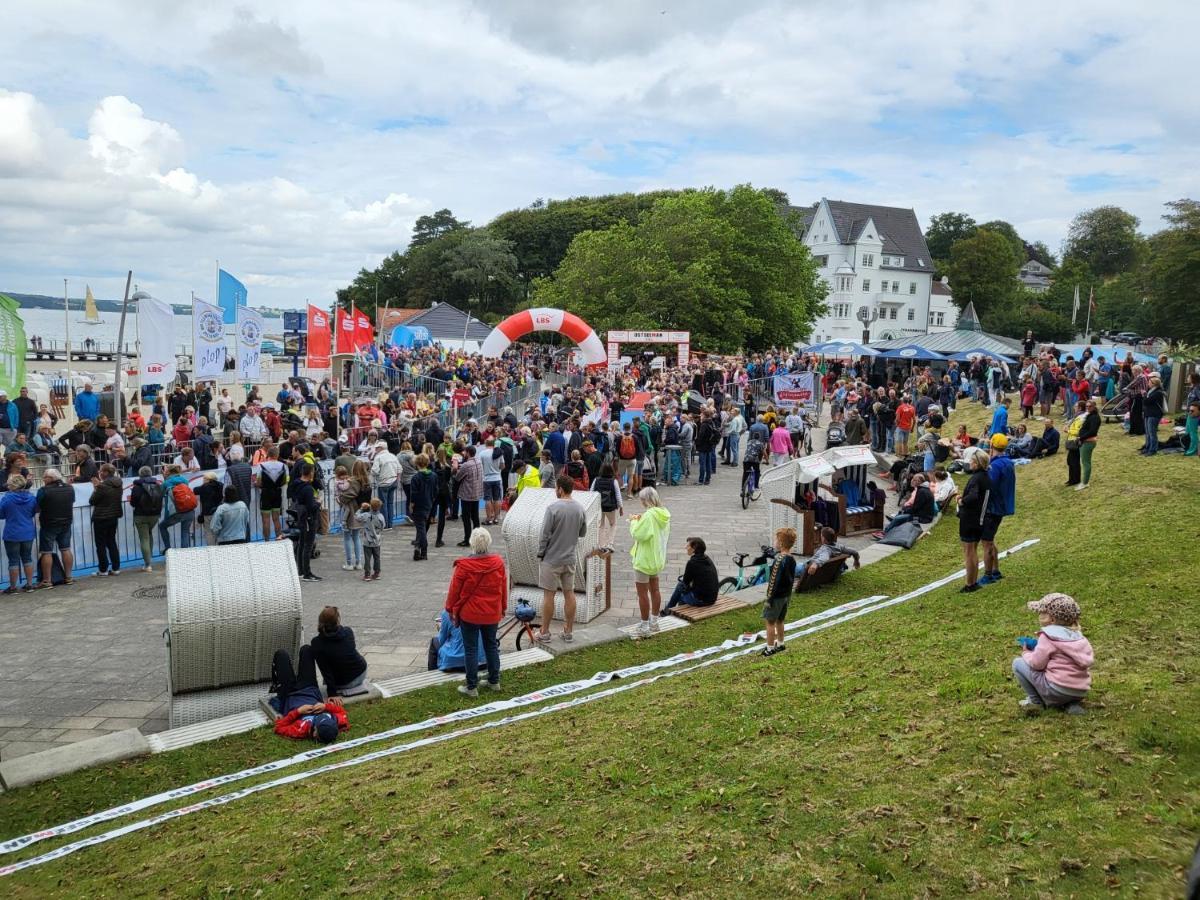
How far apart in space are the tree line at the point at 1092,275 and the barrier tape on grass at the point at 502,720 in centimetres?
4763

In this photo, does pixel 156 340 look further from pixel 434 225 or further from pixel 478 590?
pixel 434 225

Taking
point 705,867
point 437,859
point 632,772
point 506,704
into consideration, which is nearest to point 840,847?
point 705,867

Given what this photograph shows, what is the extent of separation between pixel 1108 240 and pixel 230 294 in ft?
392

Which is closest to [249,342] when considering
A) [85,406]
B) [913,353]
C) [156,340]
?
[156,340]

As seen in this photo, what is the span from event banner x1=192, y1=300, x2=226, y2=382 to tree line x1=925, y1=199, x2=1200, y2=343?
49045 millimetres

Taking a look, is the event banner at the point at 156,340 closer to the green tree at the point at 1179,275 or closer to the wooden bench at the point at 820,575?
the wooden bench at the point at 820,575

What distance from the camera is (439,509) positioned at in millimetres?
14820

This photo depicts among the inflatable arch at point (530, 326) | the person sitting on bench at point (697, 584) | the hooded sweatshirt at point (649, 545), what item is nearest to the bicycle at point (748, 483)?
the person sitting on bench at point (697, 584)

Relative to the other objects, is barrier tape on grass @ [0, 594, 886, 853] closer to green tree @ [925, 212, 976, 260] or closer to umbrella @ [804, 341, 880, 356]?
umbrella @ [804, 341, 880, 356]

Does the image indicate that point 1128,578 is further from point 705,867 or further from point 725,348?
point 725,348

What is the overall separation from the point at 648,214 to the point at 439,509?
134 feet

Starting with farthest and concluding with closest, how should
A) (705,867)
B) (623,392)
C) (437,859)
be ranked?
(623,392), (437,859), (705,867)

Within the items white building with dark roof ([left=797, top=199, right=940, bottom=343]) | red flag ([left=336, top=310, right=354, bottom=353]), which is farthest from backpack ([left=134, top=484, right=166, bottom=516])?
white building with dark roof ([left=797, top=199, right=940, bottom=343])

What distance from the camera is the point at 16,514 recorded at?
1159cm
